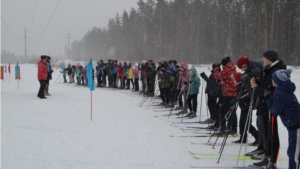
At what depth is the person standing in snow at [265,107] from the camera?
4.28 m

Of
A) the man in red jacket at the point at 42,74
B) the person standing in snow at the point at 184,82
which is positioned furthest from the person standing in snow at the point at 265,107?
the man in red jacket at the point at 42,74

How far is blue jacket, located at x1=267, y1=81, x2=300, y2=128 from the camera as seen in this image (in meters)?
3.82

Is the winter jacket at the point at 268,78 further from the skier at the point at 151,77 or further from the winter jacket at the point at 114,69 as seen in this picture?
the winter jacket at the point at 114,69

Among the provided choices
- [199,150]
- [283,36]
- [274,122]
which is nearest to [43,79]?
[199,150]

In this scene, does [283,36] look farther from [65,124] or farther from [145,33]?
[65,124]

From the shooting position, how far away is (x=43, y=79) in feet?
42.3

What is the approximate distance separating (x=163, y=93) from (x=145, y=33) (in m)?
48.5

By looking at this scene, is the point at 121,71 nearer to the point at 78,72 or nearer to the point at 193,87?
the point at 78,72

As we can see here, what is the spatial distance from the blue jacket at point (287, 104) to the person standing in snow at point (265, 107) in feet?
1.12

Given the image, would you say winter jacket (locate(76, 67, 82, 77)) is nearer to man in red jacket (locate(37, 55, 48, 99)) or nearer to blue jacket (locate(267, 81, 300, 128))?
man in red jacket (locate(37, 55, 48, 99))

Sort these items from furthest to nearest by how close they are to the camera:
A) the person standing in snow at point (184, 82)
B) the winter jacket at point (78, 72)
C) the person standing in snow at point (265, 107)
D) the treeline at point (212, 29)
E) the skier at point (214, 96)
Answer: the treeline at point (212, 29)
the winter jacket at point (78, 72)
the person standing in snow at point (184, 82)
the skier at point (214, 96)
the person standing in snow at point (265, 107)

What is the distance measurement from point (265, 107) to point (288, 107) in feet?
3.24

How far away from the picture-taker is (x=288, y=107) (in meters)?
3.85

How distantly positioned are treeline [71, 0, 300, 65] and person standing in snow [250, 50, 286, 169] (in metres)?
26.4
